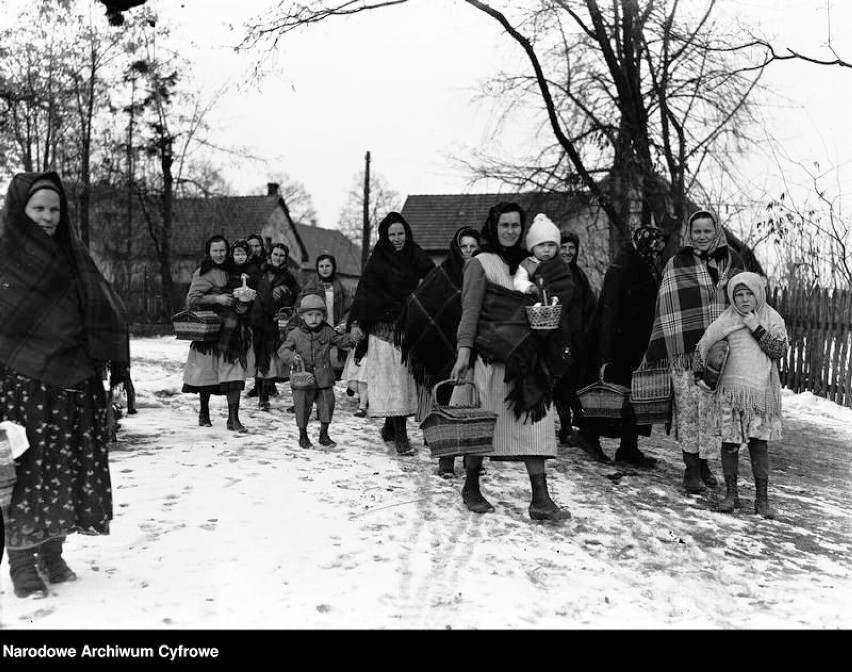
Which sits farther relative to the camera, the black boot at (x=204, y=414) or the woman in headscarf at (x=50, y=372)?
the black boot at (x=204, y=414)

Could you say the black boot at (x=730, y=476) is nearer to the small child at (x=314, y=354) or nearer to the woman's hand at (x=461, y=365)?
the woman's hand at (x=461, y=365)

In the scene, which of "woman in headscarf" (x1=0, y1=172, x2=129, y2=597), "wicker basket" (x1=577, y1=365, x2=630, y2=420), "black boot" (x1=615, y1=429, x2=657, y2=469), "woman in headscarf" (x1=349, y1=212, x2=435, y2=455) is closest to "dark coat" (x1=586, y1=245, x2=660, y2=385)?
"wicker basket" (x1=577, y1=365, x2=630, y2=420)

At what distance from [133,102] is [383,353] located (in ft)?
74.6

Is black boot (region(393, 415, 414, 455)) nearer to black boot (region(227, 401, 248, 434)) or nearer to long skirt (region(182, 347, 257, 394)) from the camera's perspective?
black boot (region(227, 401, 248, 434))

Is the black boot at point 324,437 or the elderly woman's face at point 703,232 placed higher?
the elderly woman's face at point 703,232

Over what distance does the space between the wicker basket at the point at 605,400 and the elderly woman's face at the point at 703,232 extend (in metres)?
1.40

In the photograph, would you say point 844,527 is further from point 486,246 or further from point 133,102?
point 133,102

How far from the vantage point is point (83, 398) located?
3.77 m

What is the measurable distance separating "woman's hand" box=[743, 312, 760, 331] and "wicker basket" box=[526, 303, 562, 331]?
4.87ft

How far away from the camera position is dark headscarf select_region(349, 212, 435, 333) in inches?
291

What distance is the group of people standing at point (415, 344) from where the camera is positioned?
3627 mm

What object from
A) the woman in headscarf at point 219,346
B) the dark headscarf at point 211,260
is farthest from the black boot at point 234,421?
the dark headscarf at point 211,260

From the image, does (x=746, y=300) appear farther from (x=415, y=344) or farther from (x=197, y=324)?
(x=197, y=324)
